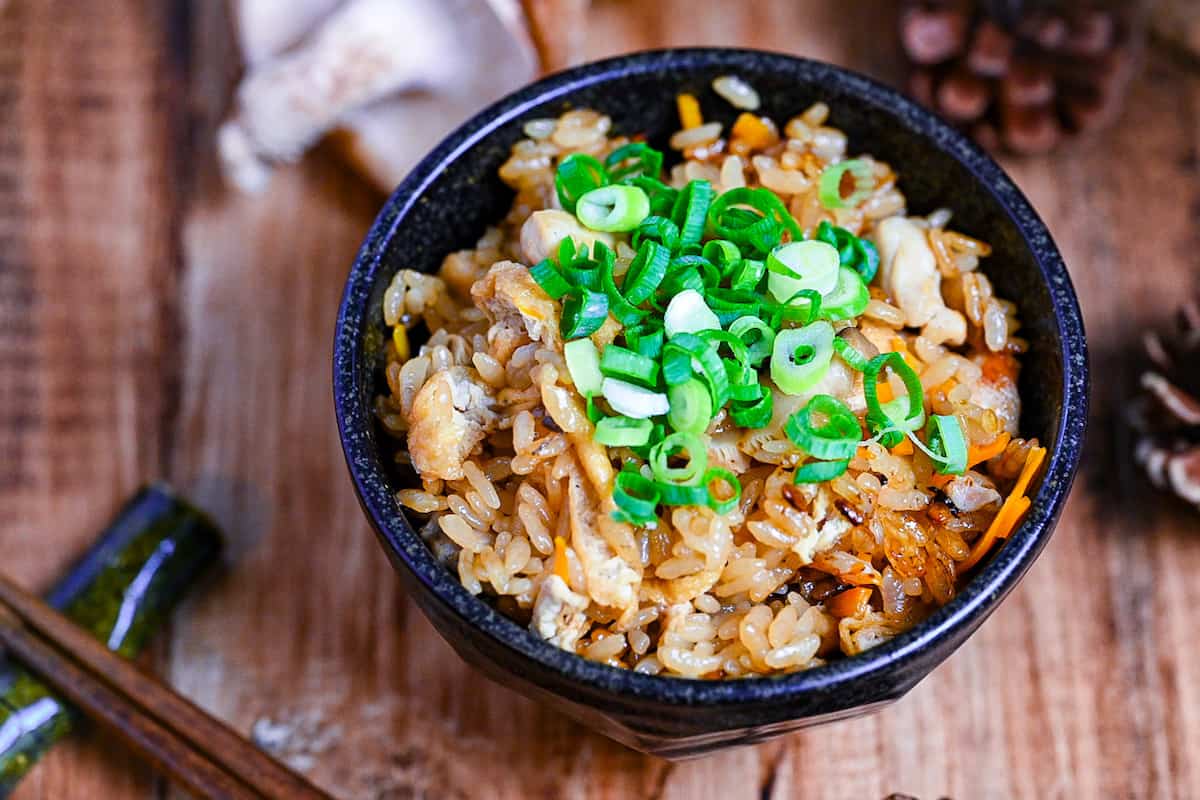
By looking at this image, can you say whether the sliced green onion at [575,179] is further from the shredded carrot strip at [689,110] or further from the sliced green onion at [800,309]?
the sliced green onion at [800,309]

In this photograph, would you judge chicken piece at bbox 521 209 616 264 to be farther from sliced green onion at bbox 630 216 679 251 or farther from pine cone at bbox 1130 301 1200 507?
pine cone at bbox 1130 301 1200 507

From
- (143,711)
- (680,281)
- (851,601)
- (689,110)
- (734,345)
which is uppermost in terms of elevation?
(689,110)

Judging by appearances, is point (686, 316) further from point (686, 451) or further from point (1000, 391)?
point (1000, 391)

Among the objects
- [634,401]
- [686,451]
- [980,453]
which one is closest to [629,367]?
[634,401]

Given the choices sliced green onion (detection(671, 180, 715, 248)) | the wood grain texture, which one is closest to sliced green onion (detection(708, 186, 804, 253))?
sliced green onion (detection(671, 180, 715, 248))

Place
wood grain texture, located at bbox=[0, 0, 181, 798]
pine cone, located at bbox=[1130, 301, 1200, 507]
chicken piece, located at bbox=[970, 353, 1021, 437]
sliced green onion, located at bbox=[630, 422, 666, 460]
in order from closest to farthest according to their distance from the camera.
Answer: sliced green onion, located at bbox=[630, 422, 666, 460] → chicken piece, located at bbox=[970, 353, 1021, 437] → pine cone, located at bbox=[1130, 301, 1200, 507] → wood grain texture, located at bbox=[0, 0, 181, 798]

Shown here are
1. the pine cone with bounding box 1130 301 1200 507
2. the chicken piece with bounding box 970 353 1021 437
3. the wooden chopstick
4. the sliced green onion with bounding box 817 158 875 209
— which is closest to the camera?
the chicken piece with bounding box 970 353 1021 437

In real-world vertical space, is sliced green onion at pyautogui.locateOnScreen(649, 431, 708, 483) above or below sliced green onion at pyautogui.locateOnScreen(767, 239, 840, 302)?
below
